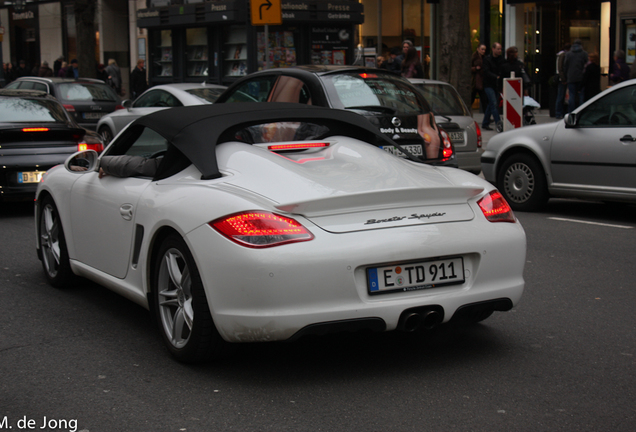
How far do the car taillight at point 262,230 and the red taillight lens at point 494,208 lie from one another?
104cm

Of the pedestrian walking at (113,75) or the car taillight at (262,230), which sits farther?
the pedestrian walking at (113,75)

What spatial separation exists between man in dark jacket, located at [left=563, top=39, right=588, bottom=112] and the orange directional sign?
8107 millimetres

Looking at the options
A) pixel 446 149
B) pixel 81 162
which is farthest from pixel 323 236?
pixel 446 149

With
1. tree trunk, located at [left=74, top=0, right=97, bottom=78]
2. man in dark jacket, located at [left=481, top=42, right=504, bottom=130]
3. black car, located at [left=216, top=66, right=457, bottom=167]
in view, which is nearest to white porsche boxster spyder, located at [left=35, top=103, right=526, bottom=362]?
black car, located at [left=216, top=66, right=457, bottom=167]

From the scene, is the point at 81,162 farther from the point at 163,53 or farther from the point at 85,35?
the point at 163,53

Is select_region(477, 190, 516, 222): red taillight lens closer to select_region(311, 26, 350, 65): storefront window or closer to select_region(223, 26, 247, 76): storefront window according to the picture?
select_region(311, 26, 350, 65): storefront window

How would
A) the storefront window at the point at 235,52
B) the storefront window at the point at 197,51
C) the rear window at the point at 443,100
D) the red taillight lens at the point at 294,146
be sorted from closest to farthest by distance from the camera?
the red taillight lens at the point at 294,146 < the rear window at the point at 443,100 < the storefront window at the point at 235,52 < the storefront window at the point at 197,51

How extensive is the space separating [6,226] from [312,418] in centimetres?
664

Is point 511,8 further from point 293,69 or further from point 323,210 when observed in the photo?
point 323,210

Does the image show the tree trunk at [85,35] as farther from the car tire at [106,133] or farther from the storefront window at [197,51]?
the car tire at [106,133]

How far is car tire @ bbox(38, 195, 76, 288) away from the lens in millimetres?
5801

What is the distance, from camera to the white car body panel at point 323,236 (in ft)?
12.3

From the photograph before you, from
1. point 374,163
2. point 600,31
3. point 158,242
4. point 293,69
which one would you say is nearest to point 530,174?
point 293,69

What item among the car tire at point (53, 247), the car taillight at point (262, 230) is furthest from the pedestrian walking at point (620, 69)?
the car taillight at point (262, 230)
